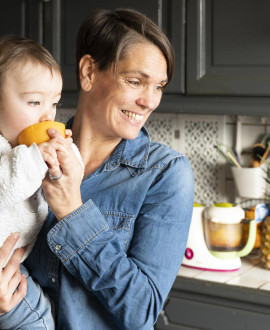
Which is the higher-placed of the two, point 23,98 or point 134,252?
point 23,98

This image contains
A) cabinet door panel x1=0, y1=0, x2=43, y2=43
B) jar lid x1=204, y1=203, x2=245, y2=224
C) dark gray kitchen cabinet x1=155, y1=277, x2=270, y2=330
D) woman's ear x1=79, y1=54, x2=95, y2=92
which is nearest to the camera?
woman's ear x1=79, y1=54, x2=95, y2=92

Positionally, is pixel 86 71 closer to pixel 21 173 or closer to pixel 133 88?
pixel 133 88

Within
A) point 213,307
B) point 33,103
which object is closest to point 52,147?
point 33,103

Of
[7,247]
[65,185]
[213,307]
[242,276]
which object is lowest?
[213,307]

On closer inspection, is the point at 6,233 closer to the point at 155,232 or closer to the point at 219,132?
the point at 155,232

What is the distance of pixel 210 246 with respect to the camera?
8.13 feet

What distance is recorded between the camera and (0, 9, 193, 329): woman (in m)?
1.33

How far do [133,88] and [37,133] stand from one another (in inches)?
11.9

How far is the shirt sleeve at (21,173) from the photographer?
1242mm

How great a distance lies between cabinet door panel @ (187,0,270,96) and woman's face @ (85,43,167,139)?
2.93 feet

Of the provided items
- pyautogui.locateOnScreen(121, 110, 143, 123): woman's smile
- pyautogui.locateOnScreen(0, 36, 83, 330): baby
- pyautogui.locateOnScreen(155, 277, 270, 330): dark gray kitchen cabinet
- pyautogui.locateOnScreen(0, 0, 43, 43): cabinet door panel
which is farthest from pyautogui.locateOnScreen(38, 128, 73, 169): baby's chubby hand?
pyautogui.locateOnScreen(0, 0, 43, 43): cabinet door panel

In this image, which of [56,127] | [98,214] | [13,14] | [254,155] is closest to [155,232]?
[98,214]

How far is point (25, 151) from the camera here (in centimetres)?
126

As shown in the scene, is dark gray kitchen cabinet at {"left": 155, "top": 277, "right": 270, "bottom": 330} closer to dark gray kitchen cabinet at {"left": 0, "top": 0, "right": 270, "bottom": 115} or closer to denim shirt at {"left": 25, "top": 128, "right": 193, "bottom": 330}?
dark gray kitchen cabinet at {"left": 0, "top": 0, "right": 270, "bottom": 115}
